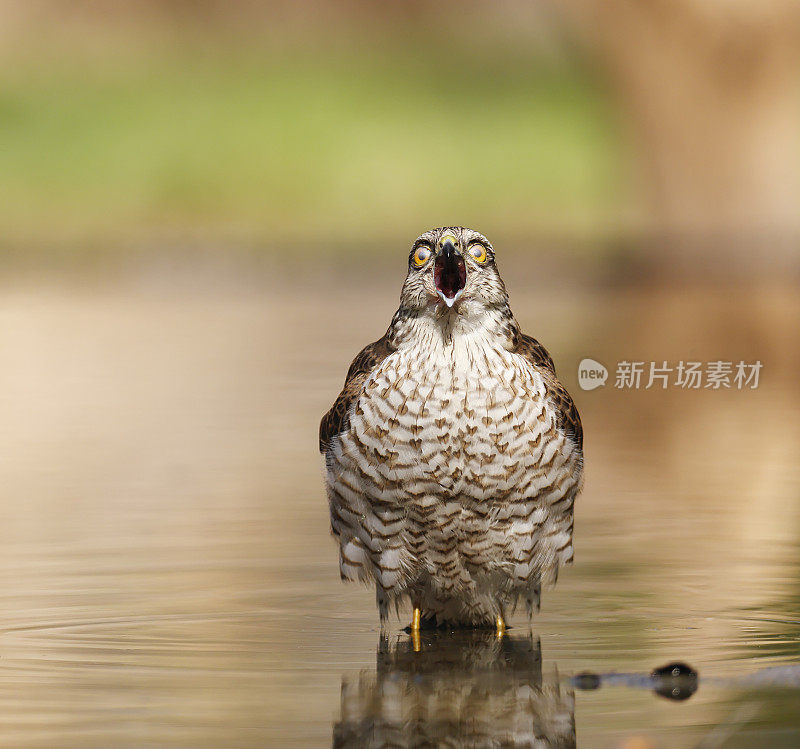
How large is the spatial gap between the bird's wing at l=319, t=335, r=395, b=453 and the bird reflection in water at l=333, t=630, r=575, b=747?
2.13ft

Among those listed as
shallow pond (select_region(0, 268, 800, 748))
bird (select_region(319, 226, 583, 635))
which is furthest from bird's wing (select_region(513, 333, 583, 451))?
shallow pond (select_region(0, 268, 800, 748))

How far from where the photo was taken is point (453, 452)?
18.1 feet

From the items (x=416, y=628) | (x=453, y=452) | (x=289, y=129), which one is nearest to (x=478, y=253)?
(x=453, y=452)

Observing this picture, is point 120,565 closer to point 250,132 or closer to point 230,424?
point 230,424

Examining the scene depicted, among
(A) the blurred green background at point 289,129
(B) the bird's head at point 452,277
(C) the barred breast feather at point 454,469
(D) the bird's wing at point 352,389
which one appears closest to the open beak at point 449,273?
(B) the bird's head at point 452,277

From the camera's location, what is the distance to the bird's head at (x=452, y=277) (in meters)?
5.66

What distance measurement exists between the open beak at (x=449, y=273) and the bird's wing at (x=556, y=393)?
271 millimetres

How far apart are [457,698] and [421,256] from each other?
142cm

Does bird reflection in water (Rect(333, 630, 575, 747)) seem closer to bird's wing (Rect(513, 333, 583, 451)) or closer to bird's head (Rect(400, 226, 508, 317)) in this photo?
bird's wing (Rect(513, 333, 583, 451))

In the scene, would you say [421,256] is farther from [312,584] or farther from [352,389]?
[312,584]

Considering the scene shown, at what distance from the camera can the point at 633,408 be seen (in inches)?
468

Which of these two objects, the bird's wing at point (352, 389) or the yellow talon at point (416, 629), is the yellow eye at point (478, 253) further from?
the yellow talon at point (416, 629)

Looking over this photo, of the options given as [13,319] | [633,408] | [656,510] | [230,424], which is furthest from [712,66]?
[656,510]

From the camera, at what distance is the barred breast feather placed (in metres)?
5.53
